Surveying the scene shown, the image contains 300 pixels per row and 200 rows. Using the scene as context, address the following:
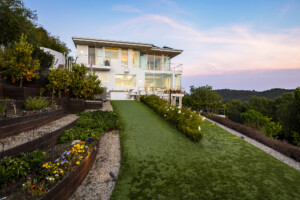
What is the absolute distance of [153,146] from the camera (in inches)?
245

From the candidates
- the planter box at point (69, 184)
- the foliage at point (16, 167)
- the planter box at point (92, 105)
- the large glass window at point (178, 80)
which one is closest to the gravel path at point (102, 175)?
the planter box at point (69, 184)

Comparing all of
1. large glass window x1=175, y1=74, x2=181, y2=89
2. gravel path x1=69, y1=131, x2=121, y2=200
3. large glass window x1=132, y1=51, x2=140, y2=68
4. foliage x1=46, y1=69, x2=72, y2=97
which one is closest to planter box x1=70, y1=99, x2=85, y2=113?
foliage x1=46, y1=69, x2=72, y2=97

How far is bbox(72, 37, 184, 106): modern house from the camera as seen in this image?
65.9 ft

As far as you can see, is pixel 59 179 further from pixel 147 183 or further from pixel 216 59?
pixel 216 59

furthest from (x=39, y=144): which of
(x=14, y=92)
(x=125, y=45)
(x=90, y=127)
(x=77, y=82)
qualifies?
(x=125, y=45)

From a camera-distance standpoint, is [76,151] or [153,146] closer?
[76,151]

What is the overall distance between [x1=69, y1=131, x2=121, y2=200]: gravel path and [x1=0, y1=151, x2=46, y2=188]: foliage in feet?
3.50

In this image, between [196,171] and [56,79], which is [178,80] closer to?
[56,79]

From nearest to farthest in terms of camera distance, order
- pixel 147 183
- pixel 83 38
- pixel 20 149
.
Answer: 1. pixel 20 149
2. pixel 147 183
3. pixel 83 38

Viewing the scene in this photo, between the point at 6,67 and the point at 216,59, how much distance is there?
2777 cm

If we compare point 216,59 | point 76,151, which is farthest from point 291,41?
point 76,151

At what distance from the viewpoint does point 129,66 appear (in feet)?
72.3

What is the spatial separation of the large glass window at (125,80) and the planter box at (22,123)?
620 inches

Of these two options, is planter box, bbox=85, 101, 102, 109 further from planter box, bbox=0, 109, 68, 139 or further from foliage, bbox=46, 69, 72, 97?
planter box, bbox=0, 109, 68, 139
